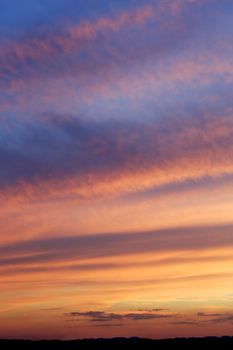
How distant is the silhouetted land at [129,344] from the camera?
248ft

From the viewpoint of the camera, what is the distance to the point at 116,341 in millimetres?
81750

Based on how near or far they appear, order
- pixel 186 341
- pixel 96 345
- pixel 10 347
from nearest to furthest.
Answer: pixel 10 347, pixel 96 345, pixel 186 341

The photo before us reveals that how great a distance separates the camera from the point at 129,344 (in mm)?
79875

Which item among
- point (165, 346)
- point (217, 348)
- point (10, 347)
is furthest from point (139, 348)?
point (10, 347)

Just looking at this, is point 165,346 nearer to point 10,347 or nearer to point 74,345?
point 74,345

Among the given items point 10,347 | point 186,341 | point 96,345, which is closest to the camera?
point 10,347

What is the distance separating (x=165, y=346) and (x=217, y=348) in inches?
236

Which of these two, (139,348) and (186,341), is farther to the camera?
(186,341)

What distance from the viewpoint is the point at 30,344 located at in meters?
75.6

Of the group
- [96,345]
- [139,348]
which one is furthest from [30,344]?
[139,348]

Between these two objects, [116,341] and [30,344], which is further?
[116,341]

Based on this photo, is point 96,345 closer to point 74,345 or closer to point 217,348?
point 74,345

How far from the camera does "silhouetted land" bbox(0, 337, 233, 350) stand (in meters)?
75.6

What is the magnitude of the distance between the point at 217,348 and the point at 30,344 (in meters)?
20.9
